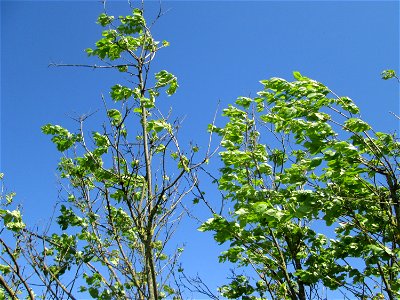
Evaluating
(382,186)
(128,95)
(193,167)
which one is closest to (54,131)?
(128,95)

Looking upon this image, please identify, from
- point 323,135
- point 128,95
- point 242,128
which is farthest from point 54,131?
point 323,135

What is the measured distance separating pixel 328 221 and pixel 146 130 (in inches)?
105

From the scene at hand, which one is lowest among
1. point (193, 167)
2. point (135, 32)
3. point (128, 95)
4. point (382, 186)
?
point (382, 186)

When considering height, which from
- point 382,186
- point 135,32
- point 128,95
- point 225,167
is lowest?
point 382,186

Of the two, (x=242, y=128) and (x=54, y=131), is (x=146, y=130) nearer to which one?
(x=54, y=131)

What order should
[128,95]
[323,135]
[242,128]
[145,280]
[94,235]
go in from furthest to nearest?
[242,128] → [94,235] → [128,95] → [145,280] → [323,135]

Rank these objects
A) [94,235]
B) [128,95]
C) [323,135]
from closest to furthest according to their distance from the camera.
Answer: [323,135] → [128,95] → [94,235]

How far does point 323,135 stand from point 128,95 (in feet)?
9.02

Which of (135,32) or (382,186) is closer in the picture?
(382,186)

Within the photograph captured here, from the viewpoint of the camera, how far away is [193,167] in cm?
518

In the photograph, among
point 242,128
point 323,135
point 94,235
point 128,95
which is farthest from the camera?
point 242,128

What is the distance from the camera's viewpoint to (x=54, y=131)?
5449mm

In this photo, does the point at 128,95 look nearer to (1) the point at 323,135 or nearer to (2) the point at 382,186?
(1) the point at 323,135

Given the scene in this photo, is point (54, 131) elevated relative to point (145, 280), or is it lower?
elevated
